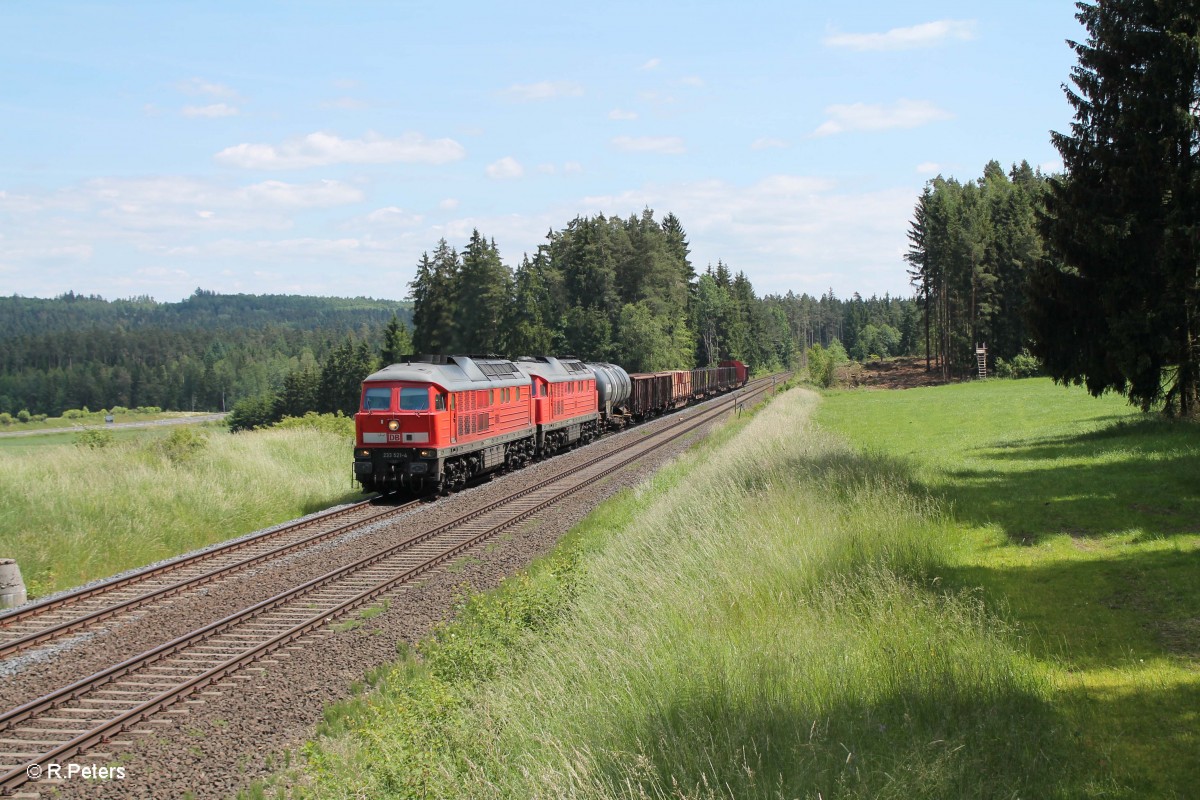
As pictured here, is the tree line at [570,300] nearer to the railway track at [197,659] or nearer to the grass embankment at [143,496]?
the grass embankment at [143,496]

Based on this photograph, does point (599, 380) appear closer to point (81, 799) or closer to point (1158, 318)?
point (1158, 318)

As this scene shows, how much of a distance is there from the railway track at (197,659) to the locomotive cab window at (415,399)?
4.33 m

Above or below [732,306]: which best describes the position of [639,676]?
below

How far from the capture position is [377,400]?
2319 cm

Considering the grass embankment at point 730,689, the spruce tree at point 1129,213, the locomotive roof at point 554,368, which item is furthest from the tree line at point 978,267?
the grass embankment at point 730,689

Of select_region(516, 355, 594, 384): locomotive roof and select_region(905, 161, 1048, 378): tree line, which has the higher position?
select_region(905, 161, 1048, 378): tree line

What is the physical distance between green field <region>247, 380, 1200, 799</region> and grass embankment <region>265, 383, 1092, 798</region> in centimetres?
3

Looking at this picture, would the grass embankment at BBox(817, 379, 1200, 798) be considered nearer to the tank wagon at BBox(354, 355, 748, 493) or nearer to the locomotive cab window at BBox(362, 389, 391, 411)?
the tank wagon at BBox(354, 355, 748, 493)

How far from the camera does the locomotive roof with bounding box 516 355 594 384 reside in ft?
107

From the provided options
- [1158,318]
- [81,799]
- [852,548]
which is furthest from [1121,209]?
[81,799]

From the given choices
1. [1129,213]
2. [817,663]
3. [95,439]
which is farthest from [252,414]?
[817,663]

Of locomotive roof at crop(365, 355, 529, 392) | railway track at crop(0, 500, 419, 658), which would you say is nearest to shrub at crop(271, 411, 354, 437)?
locomotive roof at crop(365, 355, 529, 392)

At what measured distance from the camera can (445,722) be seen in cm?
753

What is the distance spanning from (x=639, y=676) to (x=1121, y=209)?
1904 centimetres
